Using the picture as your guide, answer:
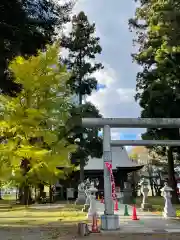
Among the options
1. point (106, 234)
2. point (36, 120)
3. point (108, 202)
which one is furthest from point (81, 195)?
point (106, 234)

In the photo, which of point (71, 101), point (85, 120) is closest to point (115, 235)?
point (85, 120)

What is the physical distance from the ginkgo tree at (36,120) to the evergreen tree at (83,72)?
4.10 meters

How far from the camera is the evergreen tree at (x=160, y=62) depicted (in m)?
16.2

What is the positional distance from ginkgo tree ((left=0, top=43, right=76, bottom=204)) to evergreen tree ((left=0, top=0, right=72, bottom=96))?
378 inches

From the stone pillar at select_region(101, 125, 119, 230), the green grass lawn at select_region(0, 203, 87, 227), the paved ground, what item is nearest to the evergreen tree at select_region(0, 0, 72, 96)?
the stone pillar at select_region(101, 125, 119, 230)

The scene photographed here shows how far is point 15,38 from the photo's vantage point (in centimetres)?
568

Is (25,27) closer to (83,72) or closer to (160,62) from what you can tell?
(160,62)

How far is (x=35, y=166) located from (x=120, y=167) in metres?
13.4

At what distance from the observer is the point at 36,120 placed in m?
16.9

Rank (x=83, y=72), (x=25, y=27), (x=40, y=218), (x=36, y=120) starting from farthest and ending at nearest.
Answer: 1. (x=83, y=72)
2. (x=36, y=120)
3. (x=40, y=218)
4. (x=25, y=27)

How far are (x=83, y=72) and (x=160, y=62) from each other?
28.0ft

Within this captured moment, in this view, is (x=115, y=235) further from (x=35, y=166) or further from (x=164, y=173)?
(x=164, y=173)

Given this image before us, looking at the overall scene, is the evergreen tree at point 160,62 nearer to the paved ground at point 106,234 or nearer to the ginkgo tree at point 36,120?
the ginkgo tree at point 36,120

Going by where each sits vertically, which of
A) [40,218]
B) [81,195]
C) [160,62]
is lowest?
[40,218]
